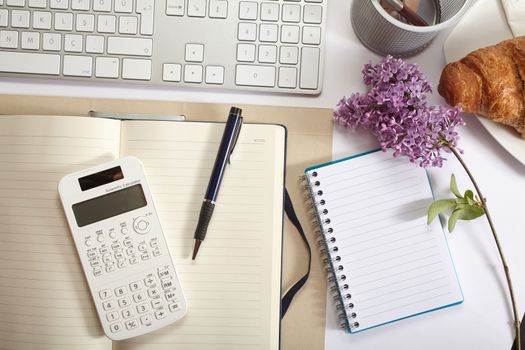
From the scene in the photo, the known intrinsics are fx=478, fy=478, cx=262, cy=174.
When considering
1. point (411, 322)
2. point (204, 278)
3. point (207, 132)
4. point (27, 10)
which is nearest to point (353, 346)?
point (411, 322)

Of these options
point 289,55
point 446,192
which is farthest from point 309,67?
point 446,192

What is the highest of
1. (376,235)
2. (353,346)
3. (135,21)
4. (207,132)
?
(135,21)

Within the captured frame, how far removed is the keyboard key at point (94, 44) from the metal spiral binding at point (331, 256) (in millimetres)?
286

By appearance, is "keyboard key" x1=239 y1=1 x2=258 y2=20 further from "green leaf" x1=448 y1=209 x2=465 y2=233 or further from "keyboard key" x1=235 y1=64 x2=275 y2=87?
"green leaf" x1=448 y1=209 x2=465 y2=233

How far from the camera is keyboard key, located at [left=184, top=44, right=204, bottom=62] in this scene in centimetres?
57

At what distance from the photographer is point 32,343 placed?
0.52 metres

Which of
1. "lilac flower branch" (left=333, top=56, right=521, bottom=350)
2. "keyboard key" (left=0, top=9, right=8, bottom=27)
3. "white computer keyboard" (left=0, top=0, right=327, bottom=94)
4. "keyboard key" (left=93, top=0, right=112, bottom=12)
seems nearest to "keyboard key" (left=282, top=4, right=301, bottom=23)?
"white computer keyboard" (left=0, top=0, right=327, bottom=94)

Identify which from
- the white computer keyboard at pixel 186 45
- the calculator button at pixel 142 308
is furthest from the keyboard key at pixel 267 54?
the calculator button at pixel 142 308

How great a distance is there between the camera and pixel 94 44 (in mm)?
562

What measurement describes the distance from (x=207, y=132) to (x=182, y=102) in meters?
0.06

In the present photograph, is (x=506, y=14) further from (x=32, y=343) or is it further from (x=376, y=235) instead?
(x=32, y=343)

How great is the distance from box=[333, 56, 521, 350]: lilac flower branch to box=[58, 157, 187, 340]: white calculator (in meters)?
0.26

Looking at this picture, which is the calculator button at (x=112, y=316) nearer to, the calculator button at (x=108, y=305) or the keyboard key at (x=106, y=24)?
the calculator button at (x=108, y=305)

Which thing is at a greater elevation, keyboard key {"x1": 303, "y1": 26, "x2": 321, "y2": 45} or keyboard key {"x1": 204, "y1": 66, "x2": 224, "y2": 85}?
keyboard key {"x1": 303, "y1": 26, "x2": 321, "y2": 45}
